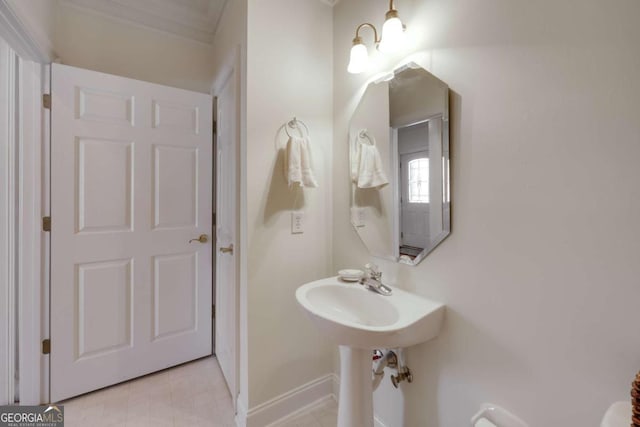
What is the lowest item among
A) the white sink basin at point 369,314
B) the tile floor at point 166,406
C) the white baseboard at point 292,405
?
the tile floor at point 166,406

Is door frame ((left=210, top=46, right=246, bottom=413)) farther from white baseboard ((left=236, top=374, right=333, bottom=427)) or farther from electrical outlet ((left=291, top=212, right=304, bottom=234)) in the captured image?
electrical outlet ((left=291, top=212, right=304, bottom=234))

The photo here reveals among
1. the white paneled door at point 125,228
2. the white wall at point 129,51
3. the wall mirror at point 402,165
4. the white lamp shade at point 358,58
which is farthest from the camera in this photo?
the white wall at point 129,51

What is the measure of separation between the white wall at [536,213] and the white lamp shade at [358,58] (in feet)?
0.82

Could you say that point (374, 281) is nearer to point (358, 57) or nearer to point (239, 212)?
point (239, 212)

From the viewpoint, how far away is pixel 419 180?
1137mm

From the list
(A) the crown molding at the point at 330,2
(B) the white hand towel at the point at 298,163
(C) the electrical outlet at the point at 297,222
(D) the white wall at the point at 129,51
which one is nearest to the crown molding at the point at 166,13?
(D) the white wall at the point at 129,51

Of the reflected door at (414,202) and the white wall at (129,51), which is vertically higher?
the white wall at (129,51)

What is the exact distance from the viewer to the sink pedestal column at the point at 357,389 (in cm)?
111

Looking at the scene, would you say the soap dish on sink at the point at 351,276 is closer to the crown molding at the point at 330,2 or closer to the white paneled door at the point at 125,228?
the white paneled door at the point at 125,228

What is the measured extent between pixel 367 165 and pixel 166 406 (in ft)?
5.94

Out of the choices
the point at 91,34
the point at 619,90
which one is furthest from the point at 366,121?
the point at 91,34

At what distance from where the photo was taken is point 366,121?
1396 mm

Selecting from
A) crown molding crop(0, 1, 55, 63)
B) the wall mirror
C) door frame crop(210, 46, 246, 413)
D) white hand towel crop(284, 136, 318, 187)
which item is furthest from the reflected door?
crown molding crop(0, 1, 55, 63)

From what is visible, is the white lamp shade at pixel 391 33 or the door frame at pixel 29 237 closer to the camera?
the white lamp shade at pixel 391 33
